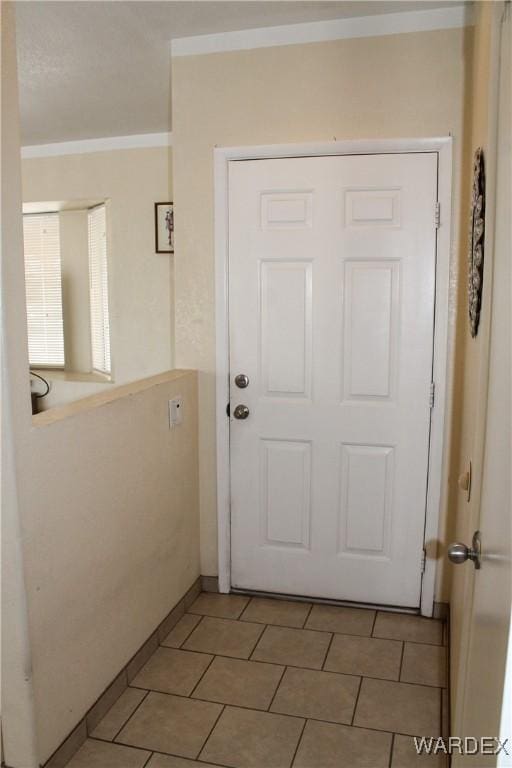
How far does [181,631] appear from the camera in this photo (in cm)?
266

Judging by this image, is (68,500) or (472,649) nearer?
(472,649)

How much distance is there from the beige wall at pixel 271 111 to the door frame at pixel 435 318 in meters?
0.04

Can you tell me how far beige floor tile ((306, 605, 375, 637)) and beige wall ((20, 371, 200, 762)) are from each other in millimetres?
614

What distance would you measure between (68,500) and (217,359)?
1.15 metres

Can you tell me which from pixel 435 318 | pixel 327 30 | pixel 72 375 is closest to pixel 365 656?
pixel 435 318

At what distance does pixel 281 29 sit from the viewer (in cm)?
264

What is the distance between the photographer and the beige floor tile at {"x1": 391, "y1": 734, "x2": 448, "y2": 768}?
1.89 meters

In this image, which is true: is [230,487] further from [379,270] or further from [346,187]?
[346,187]

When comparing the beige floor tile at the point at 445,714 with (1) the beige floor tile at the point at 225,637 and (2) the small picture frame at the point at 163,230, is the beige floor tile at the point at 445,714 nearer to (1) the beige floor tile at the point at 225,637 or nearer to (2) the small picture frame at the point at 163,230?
(1) the beige floor tile at the point at 225,637

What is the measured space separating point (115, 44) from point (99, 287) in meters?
2.11

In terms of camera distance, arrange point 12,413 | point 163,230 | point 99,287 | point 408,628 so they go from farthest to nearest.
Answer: point 99,287, point 163,230, point 408,628, point 12,413

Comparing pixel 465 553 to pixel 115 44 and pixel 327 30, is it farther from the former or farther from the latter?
pixel 115 44

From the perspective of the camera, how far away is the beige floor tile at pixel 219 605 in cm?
281

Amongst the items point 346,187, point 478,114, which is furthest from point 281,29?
point 478,114
